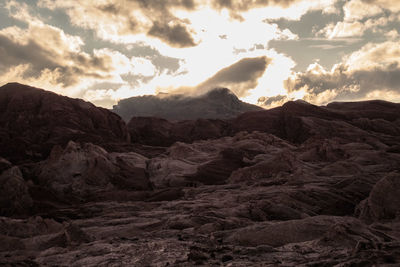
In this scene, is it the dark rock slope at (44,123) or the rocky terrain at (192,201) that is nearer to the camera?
the rocky terrain at (192,201)

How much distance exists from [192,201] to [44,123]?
57453mm

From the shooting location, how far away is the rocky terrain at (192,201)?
1123 centimetres

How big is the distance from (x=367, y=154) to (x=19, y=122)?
221 ft

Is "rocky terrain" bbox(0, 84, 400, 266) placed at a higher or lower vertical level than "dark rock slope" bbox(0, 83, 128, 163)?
lower

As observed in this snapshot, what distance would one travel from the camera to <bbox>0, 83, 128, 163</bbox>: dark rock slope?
5973 cm

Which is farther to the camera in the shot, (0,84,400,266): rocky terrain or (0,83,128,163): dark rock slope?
(0,83,128,163): dark rock slope

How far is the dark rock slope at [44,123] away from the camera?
59.7 meters

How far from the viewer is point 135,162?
165 ft

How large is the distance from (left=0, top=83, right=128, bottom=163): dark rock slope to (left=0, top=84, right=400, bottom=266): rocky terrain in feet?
1.31

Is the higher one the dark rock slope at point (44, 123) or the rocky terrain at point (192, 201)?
the dark rock slope at point (44, 123)

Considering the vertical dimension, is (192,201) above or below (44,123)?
below

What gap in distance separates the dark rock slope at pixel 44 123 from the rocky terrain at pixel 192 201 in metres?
0.40

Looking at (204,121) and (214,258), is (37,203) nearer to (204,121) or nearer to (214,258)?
(214,258)

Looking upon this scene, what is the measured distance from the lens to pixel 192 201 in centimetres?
2816
